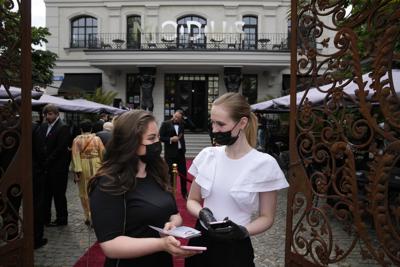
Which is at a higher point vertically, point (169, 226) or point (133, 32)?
point (133, 32)

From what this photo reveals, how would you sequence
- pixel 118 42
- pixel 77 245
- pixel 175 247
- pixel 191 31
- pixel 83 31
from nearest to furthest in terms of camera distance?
pixel 175 247 → pixel 77 245 → pixel 118 42 → pixel 191 31 → pixel 83 31

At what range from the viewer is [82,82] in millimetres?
26531

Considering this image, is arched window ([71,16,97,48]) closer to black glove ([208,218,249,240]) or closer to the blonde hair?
the blonde hair

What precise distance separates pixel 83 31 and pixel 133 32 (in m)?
3.48

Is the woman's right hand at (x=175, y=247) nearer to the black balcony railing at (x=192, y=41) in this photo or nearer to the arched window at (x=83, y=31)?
the black balcony railing at (x=192, y=41)

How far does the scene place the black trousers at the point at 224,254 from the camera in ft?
8.66

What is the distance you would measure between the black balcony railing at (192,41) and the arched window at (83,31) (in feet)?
1.67

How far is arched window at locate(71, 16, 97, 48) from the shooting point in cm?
2667

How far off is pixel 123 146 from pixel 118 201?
0.32 m

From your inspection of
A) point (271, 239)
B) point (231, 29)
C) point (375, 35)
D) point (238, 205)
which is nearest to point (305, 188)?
point (238, 205)

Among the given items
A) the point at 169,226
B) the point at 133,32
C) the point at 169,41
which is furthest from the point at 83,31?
the point at 169,226

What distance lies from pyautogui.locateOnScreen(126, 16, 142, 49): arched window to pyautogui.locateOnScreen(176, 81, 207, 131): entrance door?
3574mm

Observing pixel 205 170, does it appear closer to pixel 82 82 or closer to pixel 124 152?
pixel 124 152

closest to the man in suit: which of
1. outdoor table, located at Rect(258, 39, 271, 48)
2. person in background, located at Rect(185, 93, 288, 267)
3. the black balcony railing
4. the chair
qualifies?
person in background, located at Rect(185, 93, 288, 267)
